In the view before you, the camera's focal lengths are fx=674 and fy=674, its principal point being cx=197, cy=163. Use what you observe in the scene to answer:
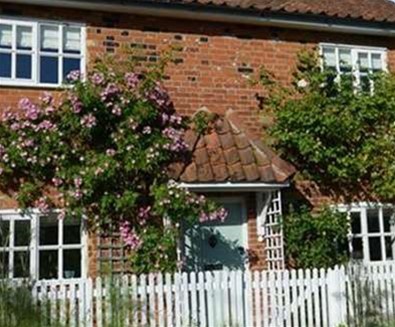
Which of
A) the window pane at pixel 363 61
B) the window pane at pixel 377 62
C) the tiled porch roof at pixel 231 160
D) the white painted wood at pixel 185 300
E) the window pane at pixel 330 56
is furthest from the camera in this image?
the window pane at pixel 377 62

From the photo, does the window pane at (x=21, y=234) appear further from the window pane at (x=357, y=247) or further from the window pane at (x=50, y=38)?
the window pane at (x=357, y=247)

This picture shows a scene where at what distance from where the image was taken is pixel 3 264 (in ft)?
31.2

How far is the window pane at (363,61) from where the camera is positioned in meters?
13.1

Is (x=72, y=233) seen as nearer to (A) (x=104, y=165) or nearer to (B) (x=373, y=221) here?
(A) (x=104, y=165)

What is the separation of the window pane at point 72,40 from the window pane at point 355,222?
5.72m

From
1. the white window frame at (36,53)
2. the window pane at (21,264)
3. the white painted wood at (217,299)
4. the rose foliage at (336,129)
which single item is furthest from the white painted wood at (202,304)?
the white window frame at (36,53)

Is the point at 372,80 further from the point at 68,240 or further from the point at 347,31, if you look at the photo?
the point at 68,240

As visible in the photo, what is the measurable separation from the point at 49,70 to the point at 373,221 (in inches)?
254

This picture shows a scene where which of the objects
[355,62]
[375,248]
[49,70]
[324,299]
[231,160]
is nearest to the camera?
[324,299]

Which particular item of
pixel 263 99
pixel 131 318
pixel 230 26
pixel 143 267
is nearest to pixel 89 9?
pixel 230 26

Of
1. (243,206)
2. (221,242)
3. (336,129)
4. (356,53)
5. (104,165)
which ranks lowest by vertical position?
(221,242)

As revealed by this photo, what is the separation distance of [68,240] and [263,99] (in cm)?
432

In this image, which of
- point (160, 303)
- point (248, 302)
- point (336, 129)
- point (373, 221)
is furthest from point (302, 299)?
point (373, 221)

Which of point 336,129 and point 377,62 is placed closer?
point 336,129
